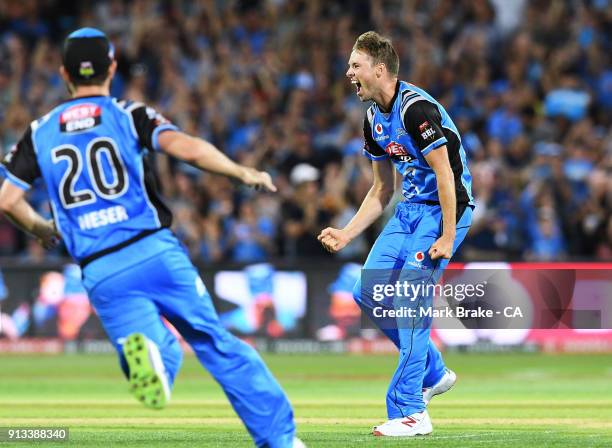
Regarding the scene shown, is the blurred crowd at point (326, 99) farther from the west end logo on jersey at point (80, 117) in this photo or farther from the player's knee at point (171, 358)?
the west end logo on jersey at point (80, 117)

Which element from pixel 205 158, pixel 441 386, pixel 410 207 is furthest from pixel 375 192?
pixel 205 158

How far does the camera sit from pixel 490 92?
21953mm

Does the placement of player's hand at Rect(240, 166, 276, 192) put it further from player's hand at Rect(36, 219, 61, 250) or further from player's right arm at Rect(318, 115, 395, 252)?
player's right arm at Rect(318, 115, 395, 252)

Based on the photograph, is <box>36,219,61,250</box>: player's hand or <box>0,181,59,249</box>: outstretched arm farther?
<box>36,219,61,250</box>: player's hand

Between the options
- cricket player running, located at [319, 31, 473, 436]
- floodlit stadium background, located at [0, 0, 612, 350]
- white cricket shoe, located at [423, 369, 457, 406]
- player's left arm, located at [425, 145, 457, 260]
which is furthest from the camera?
floodlit stadium background, located at [0, 0, 612, 350]

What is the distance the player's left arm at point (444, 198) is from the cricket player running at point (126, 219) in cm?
221

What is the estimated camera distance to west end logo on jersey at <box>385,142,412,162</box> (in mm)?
9477

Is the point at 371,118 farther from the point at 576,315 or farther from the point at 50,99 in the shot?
the point at 50,99

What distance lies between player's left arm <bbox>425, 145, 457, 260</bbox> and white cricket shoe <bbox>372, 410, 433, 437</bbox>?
1.23 meters

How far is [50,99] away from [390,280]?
14.6 metres

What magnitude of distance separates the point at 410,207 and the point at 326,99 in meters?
12.8

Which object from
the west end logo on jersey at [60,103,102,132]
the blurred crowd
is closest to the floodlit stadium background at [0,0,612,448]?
the blurred crowd

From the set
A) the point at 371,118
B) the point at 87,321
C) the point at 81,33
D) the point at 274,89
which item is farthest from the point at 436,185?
the point at 274,89

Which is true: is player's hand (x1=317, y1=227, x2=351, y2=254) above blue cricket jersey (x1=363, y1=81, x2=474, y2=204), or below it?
below
